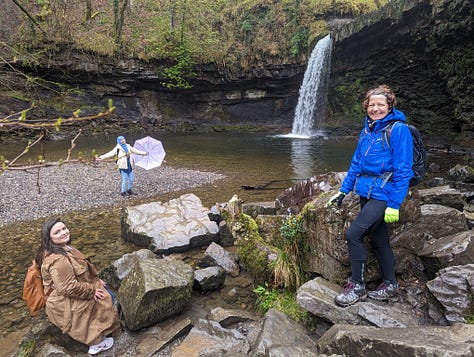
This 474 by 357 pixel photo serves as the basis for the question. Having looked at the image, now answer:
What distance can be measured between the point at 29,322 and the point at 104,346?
1.34 m

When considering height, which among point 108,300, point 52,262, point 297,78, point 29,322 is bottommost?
point 29,322

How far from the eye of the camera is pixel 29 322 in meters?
4.07

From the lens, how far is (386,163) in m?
3.10

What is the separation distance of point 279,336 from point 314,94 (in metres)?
27.6

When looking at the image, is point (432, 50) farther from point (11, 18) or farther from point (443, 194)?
point (11, 18)

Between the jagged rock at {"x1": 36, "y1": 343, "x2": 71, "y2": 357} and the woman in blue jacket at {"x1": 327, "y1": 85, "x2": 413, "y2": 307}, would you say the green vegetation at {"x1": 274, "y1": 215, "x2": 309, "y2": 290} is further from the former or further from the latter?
the jagged rock at {"x1": 36, "y1": 343, "x2": 71, "y2": 357}

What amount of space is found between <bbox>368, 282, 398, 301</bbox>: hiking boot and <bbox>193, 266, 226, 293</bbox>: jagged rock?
7.37ft

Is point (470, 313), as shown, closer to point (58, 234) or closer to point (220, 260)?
point (220, 260)

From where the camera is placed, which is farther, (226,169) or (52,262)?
(226,169)

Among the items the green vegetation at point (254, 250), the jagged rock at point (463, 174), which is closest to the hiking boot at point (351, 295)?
the green vegetation at point (254, 250)

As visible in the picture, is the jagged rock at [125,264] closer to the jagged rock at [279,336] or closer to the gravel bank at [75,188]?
the jagged rock at [279,336]

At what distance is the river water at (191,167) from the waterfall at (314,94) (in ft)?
19.0

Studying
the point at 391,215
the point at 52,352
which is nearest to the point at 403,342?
the point at 391,215

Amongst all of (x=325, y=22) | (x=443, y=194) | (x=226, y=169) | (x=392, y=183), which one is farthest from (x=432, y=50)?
(x=392, y=183)
